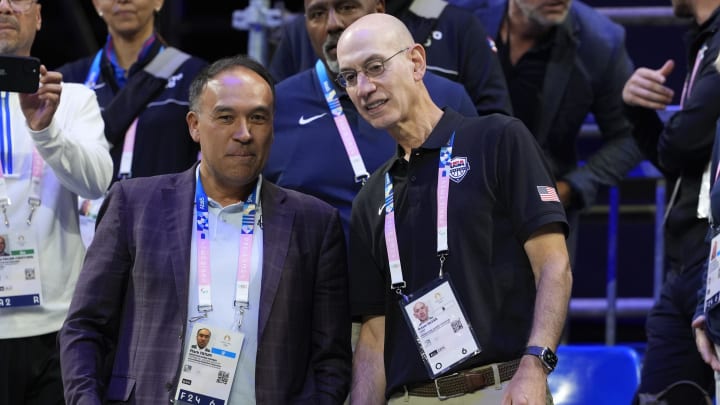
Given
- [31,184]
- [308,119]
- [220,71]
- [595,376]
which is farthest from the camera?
[595,376]

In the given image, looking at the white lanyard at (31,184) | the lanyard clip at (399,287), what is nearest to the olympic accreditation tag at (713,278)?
the lanyard clip at (399,287)

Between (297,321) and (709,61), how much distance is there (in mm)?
1556

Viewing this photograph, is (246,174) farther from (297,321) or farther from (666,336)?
(666,336)

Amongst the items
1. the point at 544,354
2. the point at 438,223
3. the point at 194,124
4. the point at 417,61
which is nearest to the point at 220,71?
the point at 194,124

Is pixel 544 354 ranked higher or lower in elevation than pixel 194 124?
lower

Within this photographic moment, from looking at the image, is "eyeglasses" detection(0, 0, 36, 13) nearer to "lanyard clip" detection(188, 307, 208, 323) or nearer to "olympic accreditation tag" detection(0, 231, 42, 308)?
"olympic accreditation tag" detection(0, 231, 42, 308)

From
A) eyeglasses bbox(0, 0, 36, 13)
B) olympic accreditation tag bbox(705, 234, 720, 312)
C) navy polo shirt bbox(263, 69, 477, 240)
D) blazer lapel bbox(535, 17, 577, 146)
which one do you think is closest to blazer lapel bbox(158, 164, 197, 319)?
Result: navy polo shirt bbox(263, 69, 477, 240)

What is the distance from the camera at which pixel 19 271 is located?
3.75 meters

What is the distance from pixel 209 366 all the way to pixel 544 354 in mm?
885

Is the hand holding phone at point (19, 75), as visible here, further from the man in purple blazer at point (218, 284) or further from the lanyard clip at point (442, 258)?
the lanyard clip at point (442, 258)

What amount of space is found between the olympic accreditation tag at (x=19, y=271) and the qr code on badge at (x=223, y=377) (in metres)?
0.76

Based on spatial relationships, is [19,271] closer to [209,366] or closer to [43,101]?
[43,101]

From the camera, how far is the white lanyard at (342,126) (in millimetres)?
3804

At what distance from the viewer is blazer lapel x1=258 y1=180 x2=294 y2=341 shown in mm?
3369
